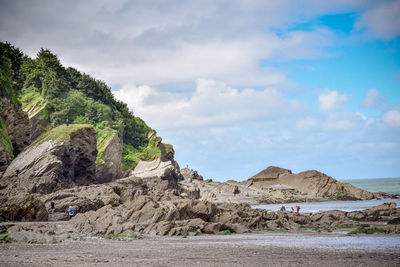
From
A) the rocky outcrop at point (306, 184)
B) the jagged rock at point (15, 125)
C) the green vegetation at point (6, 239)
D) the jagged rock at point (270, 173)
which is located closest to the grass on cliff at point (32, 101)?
the jagged rock at point (15, 125)

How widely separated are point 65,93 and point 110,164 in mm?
20547

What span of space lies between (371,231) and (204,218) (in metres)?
11.2

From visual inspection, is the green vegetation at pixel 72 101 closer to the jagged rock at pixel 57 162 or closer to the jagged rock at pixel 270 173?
the jagged rock at pixel 57 162

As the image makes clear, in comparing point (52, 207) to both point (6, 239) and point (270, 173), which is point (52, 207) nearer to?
point (6, 239)

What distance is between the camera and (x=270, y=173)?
102m

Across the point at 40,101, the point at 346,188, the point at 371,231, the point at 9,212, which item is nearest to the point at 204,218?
the point at 371,231

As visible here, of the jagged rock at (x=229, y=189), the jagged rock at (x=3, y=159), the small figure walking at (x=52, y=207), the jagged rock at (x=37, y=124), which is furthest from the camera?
the jagged rock at (x=229, y=189)

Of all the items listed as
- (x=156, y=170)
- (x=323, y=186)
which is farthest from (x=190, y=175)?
(x=323, y=186)

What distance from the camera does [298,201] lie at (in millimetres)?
83188

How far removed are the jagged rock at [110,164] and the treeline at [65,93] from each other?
8.01 metres

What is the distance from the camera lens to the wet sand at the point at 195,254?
13.4 meters

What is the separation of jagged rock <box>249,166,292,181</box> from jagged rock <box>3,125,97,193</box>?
177ft

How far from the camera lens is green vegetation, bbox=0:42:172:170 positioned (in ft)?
235

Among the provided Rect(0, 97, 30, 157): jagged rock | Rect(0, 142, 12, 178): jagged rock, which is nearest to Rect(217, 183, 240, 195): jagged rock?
Rect(0, 97, 30, 157): jagged rock
